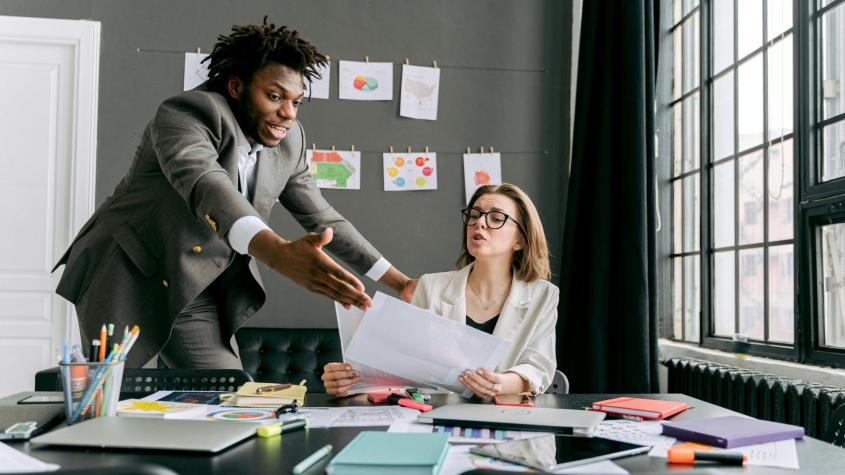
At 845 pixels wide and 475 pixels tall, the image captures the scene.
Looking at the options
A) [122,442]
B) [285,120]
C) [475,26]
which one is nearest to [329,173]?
[475,26]

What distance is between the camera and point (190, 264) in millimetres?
1781

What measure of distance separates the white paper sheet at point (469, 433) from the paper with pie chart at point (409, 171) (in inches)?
87.6

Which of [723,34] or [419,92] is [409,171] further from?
[723,34]

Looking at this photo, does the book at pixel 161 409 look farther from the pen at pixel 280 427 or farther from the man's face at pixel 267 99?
the man's face at pixel 267 99

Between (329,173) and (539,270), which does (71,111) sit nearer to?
(329,173)

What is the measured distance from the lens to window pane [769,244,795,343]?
7.73ft

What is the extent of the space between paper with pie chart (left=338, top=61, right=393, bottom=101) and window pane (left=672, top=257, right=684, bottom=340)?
146 cm

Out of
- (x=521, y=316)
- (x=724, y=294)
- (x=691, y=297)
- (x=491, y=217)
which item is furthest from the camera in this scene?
(x=691, y=297)

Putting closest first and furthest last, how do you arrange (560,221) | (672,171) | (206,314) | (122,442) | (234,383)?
(122,442) < (234,383) < (206,314) < (672,171) < (560,221)

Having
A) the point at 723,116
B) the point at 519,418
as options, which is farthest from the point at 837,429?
the point at 723,116

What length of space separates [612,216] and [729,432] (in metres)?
1.88

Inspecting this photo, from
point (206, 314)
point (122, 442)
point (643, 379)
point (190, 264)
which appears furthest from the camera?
point (643, 379)

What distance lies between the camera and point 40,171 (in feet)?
10.8

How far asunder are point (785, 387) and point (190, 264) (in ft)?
5.29
